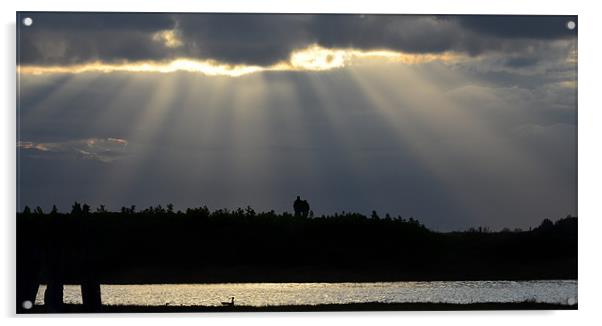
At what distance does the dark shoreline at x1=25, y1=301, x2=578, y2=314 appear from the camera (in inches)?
381

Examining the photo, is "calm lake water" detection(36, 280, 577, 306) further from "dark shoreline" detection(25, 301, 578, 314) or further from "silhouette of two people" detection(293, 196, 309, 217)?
"silhouette of two people" detection(293, 196, 309, 217)

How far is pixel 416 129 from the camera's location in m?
9.93

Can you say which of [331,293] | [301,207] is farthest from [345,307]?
[301,207]

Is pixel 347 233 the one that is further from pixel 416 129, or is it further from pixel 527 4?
pixel 527 4

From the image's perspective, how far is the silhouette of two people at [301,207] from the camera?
9836 millimetres

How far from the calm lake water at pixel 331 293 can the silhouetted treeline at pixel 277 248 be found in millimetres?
83

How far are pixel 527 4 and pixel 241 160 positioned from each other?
319 centimetres

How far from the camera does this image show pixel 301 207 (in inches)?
388

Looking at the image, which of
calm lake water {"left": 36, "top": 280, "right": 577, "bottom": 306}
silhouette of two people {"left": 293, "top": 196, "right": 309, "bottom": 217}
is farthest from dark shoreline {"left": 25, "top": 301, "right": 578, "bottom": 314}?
silhouette of two people {"left": 293, "top": 196, "right": 309, "bottom": 217}

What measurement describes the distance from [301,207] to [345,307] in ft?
3.45

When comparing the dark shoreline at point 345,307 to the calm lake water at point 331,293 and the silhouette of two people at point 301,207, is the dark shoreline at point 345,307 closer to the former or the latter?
the calm lake water at point 331,293

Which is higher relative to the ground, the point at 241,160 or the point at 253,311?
the point at 241,160

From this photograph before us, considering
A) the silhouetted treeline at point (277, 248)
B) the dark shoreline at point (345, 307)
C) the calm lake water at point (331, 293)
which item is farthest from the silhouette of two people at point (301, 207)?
the dark shoreline at point (345, 307)
